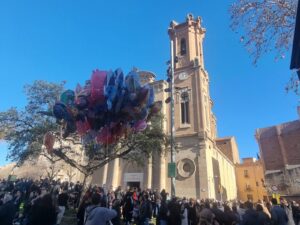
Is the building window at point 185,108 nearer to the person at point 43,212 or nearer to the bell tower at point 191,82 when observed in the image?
the bell tower at point 191,82

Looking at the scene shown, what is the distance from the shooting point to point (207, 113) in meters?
29.1

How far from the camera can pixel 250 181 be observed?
47.6 meters

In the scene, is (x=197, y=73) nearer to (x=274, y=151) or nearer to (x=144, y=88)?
(x=274, y=151)

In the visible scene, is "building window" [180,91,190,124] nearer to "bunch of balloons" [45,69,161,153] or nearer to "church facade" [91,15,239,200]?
"church facade" [91,15,239,200]

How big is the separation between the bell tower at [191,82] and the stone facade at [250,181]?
24.2m

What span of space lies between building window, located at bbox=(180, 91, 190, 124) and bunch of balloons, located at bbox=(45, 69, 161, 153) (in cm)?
2242

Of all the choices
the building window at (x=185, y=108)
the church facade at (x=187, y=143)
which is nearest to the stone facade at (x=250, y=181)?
the church facade at (x=187, y=143)

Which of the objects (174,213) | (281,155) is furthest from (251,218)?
(281,155)

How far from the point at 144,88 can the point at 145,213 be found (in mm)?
6053

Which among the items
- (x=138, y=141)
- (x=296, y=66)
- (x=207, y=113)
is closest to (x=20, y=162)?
(x=138, y=141)

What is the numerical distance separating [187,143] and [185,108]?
5209mm

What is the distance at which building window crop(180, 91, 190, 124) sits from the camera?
2864 cm

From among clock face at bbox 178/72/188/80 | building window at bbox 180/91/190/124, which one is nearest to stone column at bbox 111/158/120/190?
building window at bbox 180/91/190/124

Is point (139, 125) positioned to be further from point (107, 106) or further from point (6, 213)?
point (6, 213)
